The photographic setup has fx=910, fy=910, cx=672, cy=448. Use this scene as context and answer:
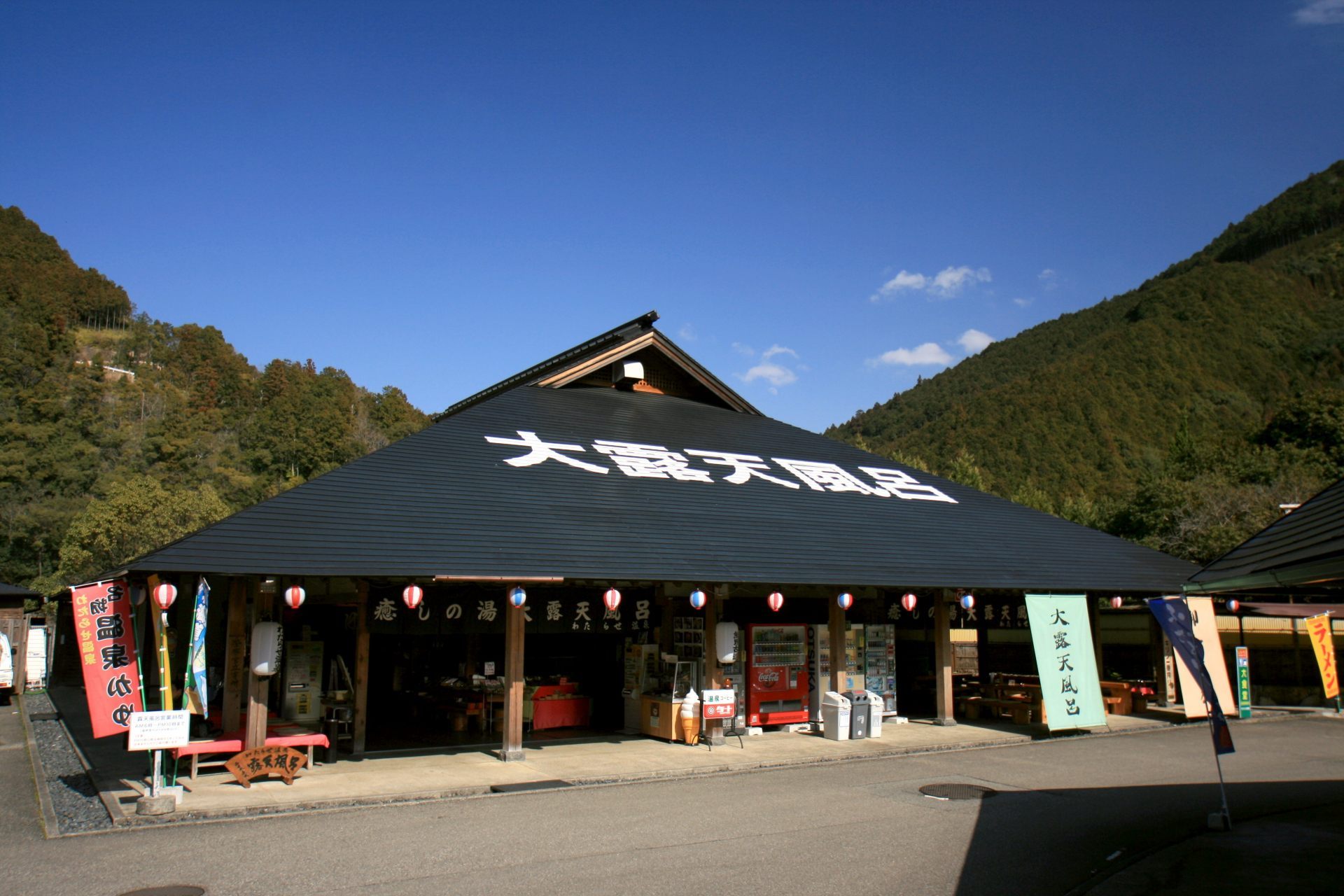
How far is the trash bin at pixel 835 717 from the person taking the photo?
15.0 m

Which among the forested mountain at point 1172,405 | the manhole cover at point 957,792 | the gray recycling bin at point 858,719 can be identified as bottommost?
the manhole cover at point 957,792

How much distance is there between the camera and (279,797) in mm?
9945

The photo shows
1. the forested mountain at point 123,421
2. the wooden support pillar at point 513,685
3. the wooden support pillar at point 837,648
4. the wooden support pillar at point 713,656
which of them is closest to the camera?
the wooden support pillar at point 513,685

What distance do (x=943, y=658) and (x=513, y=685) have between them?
8.11 meters

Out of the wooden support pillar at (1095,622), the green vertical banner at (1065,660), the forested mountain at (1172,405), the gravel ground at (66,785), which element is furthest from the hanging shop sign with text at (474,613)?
the forested mountain at (1172,405)

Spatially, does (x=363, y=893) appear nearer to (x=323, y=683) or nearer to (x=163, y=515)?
(x=323, y=683)

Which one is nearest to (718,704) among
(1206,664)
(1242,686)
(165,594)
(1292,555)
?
(165,594)

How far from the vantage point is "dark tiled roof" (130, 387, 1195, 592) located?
454 inches

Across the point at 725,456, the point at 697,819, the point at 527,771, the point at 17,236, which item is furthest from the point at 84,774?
the point at 17,236

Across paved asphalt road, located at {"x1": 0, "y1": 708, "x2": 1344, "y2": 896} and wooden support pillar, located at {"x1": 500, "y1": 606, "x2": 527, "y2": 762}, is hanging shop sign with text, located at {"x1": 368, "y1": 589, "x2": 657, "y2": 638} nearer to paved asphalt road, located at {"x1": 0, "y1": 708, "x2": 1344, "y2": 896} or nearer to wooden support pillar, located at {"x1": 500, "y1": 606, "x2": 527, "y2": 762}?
wooden support pillar, located at {"x1": 500, "y1": 606, "x2": 527, "y2": 762}

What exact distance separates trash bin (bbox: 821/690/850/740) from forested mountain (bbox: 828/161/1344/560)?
2196cm

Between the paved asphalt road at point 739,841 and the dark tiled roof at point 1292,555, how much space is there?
233 cm

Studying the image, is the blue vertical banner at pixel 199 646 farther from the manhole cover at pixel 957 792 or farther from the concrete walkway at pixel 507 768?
the manhole cover at pixel 957 792

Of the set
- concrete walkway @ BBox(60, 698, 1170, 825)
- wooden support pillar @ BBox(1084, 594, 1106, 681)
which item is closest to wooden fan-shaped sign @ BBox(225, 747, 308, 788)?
concrete walkway @ BBox(60, 698, 1170, 825)
